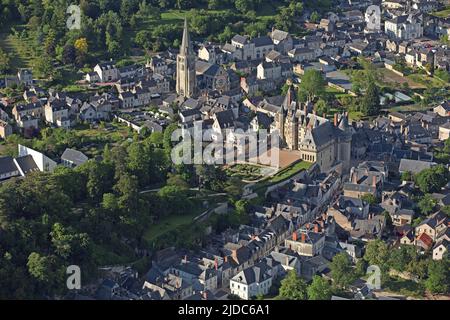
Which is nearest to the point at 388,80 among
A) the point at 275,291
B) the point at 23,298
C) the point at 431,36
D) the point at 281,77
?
the point at 281,77

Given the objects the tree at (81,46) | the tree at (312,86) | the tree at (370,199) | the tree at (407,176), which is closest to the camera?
the tree at (370,199)

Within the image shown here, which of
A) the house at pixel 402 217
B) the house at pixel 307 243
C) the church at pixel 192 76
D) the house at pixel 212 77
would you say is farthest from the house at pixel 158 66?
the house at pixel 307 243

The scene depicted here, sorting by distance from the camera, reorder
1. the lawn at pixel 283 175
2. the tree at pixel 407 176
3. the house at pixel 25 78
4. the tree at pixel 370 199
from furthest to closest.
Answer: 1. the house at pixel 25 78
2. the tree at pixel 407 176
3. the lawn at pixel 283 175
4. the tree at pixel 370 199

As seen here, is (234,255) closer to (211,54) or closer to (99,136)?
(99,136)

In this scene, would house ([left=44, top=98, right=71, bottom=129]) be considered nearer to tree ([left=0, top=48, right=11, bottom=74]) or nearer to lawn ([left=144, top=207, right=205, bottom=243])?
tree ([left=0, top=48, right=11, bottom=74])

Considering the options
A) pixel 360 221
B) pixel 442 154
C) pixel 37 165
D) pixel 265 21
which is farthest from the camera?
pixel 265 21

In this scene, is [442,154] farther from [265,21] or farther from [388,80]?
[265,21]

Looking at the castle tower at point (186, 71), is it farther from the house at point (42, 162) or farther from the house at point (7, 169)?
the house at point (7, 169)
